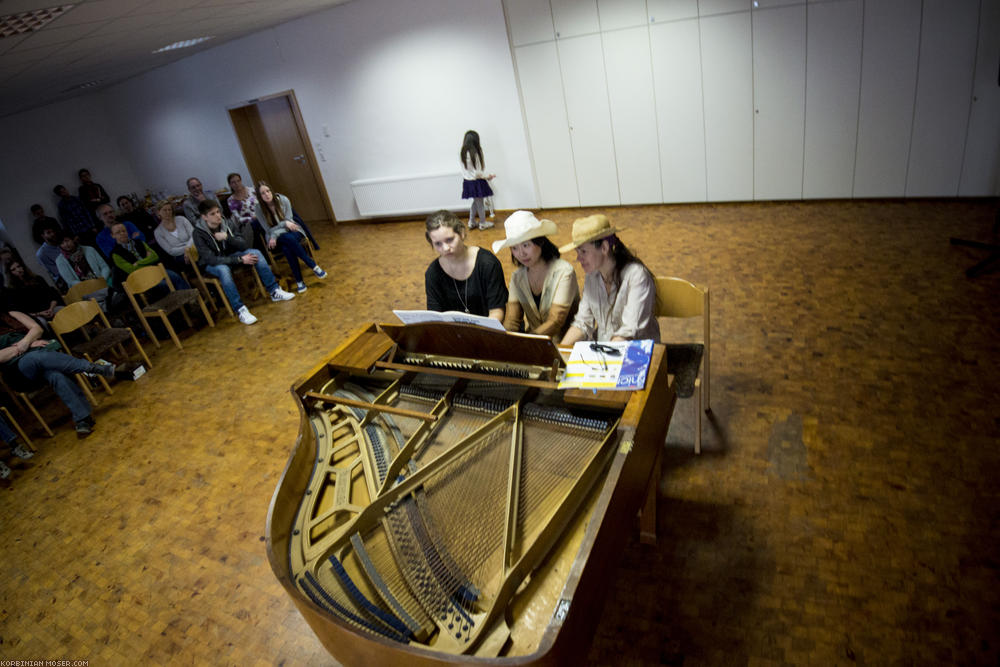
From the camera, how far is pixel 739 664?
6.25ft

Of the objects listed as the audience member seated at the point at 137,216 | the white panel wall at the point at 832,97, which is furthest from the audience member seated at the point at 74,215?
the white panel wall at the point at 832,97

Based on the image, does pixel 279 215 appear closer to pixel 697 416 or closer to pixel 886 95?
pixel 697 416

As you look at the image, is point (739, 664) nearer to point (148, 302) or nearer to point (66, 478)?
point (66, 478)

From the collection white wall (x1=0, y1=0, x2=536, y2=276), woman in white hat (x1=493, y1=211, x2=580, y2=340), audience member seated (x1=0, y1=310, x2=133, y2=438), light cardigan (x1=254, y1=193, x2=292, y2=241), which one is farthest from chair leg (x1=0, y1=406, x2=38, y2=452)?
white wall (x1=0, y1=0, x2=536, y2=276)

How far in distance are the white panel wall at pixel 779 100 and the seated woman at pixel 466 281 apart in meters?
4.29

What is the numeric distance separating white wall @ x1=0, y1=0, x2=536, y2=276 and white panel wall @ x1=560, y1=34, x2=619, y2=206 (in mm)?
738

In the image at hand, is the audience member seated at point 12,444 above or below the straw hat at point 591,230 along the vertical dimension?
below

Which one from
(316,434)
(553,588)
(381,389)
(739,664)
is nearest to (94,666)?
(316,434)

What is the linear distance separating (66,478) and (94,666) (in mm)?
1894

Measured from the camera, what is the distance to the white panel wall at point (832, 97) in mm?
5090

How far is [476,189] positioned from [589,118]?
167 cm

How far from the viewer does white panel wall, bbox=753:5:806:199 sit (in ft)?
17.5

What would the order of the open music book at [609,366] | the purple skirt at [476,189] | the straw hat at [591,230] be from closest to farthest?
1. the open music book at [609,366]
2. the straw hat at [591,230]
3. the purple skirt at [476,189]

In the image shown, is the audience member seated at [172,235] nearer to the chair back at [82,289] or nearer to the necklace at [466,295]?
the chair back at [82,289]
